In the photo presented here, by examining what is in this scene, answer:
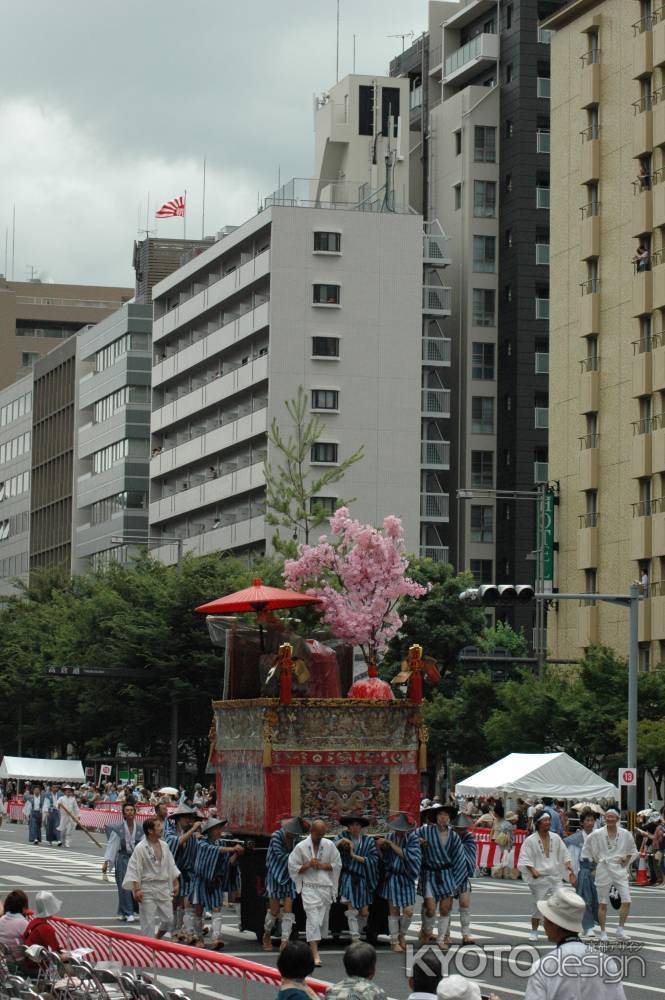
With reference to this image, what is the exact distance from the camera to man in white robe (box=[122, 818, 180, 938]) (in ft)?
68.9

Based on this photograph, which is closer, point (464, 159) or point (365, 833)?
point (365, 833)

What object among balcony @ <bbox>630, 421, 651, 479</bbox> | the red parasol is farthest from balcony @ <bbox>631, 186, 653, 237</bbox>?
the red parasol

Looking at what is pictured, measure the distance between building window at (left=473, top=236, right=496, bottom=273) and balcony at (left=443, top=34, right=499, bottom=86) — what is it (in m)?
8.91

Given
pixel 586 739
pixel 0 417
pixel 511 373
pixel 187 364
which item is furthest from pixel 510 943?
pixel 0 417

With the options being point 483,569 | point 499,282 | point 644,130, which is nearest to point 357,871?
point 644,130

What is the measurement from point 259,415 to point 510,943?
66.8 m

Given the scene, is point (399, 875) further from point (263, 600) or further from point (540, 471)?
point (540, 471)

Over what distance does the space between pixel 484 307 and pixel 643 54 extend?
31.2 meters

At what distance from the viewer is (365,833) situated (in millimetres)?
23109

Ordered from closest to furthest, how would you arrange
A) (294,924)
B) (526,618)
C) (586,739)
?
(294,924) → (586,739) → (526,618)

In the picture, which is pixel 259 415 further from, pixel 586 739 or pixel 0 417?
pixel 0 417

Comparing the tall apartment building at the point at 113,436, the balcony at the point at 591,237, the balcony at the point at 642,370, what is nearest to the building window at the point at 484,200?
the tall apartment building at the point at 113,436

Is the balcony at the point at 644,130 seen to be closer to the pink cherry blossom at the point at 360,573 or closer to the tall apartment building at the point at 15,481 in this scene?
the pink cherry blossom at the point at 360,573

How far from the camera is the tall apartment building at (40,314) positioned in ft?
516
